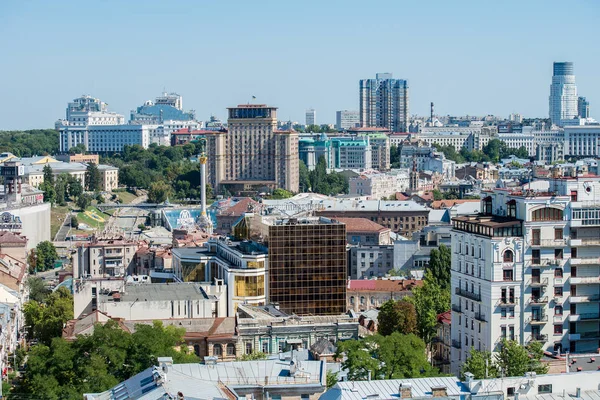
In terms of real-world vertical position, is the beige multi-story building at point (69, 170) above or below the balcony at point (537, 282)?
below

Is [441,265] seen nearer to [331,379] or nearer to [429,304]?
[429,304]

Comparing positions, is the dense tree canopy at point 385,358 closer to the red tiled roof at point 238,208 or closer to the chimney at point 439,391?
the chimney at point 439,391

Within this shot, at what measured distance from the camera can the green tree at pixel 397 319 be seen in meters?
59.5

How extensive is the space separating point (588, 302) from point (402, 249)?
41.2 meters

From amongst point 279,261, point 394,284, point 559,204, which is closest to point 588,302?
point 559,204

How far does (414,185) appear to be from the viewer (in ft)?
555

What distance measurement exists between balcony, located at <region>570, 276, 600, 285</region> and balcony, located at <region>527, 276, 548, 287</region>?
3.69 ft

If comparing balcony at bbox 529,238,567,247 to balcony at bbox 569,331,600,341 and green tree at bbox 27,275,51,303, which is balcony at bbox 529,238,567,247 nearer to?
balcony at bbox 569,331,600,341

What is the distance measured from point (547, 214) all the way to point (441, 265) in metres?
26.2

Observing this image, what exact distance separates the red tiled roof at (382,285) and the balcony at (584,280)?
74.5 feet

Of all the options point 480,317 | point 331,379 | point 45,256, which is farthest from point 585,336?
point 45,256

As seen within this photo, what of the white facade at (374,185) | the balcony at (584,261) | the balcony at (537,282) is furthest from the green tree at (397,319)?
the white facade at (374,185)

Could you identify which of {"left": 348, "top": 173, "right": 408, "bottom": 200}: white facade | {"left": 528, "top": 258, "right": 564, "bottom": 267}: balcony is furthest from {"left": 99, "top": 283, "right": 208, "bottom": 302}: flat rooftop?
{"left": 348, "top": 173, "right": 408, "bottom": 200}: white facade

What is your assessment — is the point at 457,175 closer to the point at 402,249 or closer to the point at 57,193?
the point at 57,193
